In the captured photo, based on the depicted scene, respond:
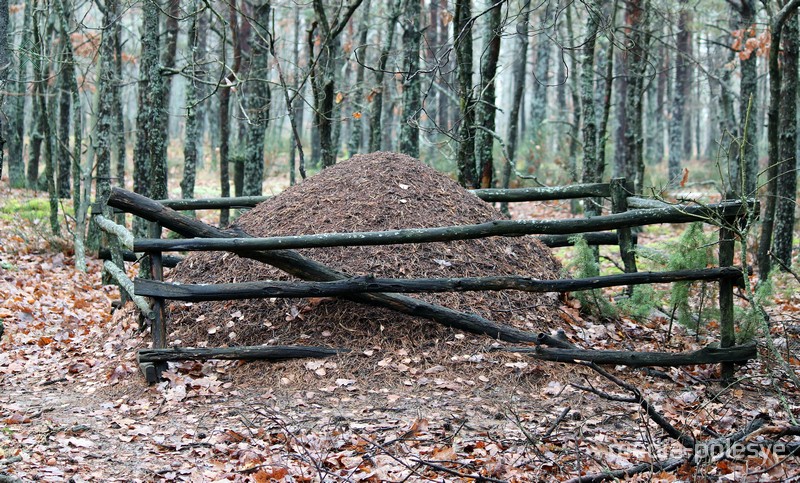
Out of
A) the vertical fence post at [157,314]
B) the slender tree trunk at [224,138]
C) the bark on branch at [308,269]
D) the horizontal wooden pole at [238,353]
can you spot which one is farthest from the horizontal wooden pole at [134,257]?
the slender tree trunk at [224,138]

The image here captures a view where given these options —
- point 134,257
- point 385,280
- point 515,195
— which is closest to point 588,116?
point 515,195

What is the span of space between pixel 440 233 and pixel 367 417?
1560 millimetres

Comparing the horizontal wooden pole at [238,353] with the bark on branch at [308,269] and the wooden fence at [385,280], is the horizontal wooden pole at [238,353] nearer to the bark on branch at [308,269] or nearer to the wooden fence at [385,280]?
the wooden fence at [385,280]

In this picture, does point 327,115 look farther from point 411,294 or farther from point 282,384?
point 282,384

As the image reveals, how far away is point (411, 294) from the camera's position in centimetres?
602

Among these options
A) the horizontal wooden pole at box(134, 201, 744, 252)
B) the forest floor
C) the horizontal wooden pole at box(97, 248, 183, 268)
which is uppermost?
the horizontal wooden pole at box(134, 201, 744, 252)

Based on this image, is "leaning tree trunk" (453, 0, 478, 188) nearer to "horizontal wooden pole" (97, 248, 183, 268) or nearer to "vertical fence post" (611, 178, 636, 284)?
"vertical fence post" (611, 178, 636, 284)

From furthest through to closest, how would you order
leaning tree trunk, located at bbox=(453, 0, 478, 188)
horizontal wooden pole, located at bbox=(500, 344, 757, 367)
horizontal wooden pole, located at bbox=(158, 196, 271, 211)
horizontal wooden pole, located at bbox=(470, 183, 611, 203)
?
leaning tree trunk, located at bbox=(453, 0, 478, 188) → horizontal wooden pole, located at bbox=(158, 196, 271, 211) → horizontal wooden pole, located at bbox=(470, 183, 611, 203) → horizontal wooden pole, located at bbox=(500, 344, 757, 367)

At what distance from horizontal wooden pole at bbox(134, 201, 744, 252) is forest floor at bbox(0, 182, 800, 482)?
0.94 m

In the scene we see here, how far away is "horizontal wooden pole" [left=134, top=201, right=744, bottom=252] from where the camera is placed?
212 inches

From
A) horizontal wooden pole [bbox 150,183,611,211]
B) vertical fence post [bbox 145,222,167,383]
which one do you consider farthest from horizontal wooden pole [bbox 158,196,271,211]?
vertical fence post [bbox 145,222,167,383]

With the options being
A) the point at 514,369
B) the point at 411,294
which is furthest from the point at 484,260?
the point at 514,369

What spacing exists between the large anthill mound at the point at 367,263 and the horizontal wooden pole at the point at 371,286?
0.48m

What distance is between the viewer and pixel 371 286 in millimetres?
5465
